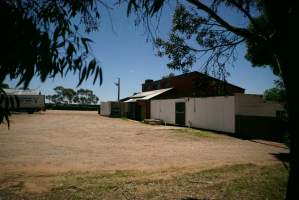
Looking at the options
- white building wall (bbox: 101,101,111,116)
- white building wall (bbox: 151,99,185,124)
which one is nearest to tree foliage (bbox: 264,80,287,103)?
white building wall (bbox: 151,99,185,124)

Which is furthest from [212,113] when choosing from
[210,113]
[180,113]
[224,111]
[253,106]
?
[180,113]

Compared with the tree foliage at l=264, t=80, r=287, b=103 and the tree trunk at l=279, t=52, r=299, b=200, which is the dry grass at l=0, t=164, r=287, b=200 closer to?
the tree trunk at l=279, t=52, r=299, b=200

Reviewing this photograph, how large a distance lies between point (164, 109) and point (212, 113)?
32.7 feet

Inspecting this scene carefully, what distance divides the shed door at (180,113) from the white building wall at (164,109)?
21.1 inches

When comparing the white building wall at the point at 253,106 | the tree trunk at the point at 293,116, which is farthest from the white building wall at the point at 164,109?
the tree trunk at the point at 293,116

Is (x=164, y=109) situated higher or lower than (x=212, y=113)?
higher

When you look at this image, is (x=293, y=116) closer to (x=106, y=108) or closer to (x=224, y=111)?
(x=224, y=111)

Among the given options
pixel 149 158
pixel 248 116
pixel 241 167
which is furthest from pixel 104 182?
pixel 248 116

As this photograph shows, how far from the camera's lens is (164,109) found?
32.1 metres

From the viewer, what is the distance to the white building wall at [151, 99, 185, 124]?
2981cm

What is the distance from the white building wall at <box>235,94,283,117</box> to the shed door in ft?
27.4

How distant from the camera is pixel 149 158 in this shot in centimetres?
1017

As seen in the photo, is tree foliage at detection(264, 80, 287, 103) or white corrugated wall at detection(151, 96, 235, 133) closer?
tree foliage at detection(264, 80, 287, 103)

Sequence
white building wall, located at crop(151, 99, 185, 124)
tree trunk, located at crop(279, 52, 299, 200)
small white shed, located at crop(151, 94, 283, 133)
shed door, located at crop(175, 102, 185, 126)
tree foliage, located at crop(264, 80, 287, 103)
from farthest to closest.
Result: white building wall, located at crop(151, 99, 185, 124)
shed door, located at crop(175, 102, 185, 126)
small white shed, located at crop(151, 94, 283, 133)
tree foliage, located at crop(264, 80, 287, 103)
tree trunk, located at crop(279, 52, 299, 200)
